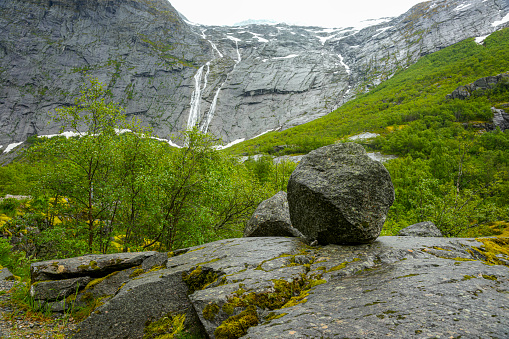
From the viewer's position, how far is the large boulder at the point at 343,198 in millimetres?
8039

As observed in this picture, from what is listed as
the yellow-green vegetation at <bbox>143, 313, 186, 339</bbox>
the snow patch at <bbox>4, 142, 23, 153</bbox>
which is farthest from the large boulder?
the snow patch at <bbox>4, 142, 23, 153</bbox>

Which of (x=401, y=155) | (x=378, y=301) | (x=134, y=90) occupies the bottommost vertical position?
(x=401, y=155)

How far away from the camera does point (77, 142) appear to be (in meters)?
12.4

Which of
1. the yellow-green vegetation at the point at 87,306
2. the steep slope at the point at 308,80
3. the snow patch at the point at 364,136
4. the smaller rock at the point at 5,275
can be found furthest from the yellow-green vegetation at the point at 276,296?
the steep slope at the point at 308,80

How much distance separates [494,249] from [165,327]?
1041cm

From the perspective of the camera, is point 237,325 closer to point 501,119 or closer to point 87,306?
point 87,306

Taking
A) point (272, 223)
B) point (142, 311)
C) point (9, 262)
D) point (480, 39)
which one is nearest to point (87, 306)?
point (142, 311)

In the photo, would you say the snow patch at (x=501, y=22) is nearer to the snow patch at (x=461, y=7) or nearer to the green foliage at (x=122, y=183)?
the snow patch at (x=461, y=7)

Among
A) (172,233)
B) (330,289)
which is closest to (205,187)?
(172,233)

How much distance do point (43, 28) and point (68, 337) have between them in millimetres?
233072

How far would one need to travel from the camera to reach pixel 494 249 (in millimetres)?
7711

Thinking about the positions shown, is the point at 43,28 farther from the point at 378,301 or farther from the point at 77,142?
the point at 378,301

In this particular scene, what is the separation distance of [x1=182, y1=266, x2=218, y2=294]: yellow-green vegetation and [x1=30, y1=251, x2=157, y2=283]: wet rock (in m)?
2.95

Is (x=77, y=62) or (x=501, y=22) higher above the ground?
(x=501, y=22)
